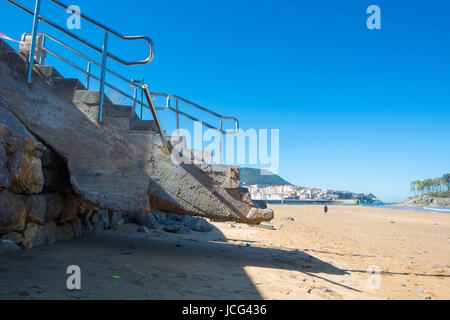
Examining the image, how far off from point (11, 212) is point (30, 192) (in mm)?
356

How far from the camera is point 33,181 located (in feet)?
11.9

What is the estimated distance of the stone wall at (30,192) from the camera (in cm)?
330

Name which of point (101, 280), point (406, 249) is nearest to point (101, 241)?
point (101, 280)

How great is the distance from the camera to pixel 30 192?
362 centimetres

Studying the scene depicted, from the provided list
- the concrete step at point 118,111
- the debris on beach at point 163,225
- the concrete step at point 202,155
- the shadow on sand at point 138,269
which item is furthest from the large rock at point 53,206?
the debris on beach at point 163,225

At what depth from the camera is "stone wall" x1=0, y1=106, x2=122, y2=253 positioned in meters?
3.30

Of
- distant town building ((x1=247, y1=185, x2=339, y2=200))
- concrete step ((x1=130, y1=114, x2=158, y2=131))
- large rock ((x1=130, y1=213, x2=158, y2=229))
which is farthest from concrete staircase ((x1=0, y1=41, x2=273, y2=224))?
distant town building ((x1=247, y1=185, x2=339, y2=200))

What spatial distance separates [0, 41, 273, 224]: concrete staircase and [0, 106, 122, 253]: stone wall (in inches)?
13.9

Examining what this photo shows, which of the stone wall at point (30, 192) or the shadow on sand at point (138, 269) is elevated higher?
the stone wall at point (30, 192)

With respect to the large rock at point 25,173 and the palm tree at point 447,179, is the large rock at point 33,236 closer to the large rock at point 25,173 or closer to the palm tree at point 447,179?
the large rock at point 25,173

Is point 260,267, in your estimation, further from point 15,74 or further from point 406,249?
point 406,249

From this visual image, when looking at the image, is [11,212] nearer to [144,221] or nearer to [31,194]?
[31,194]
